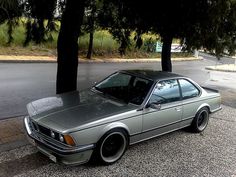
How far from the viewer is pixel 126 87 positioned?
5.61 meters

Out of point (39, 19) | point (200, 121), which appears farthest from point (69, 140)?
point (200, 121)

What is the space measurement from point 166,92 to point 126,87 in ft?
2.47

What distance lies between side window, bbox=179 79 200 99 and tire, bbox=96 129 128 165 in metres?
1.86

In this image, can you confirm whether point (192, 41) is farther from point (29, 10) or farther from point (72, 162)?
point (72, 162)

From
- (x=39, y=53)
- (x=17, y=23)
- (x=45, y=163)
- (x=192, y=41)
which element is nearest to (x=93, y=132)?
(x=45, y=163)

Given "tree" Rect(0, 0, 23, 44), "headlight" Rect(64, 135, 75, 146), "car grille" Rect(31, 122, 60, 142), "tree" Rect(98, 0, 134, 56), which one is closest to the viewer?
"headlight" Rect(64, 135, 75, 146)

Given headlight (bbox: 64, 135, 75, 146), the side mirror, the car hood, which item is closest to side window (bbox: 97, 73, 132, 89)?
the car hood

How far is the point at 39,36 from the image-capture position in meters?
6.57

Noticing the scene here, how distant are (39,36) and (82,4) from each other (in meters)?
1.18

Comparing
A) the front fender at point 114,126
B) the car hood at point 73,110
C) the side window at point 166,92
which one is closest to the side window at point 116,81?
the car hood at point 73,110

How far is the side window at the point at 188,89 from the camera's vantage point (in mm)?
6022

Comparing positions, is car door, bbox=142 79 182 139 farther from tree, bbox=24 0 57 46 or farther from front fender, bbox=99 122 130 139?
tree, bbox=24 0 57 46

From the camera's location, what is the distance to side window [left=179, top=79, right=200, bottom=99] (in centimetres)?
602

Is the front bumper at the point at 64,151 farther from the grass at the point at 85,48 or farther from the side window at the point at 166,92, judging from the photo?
the grass at the point at 85,48
